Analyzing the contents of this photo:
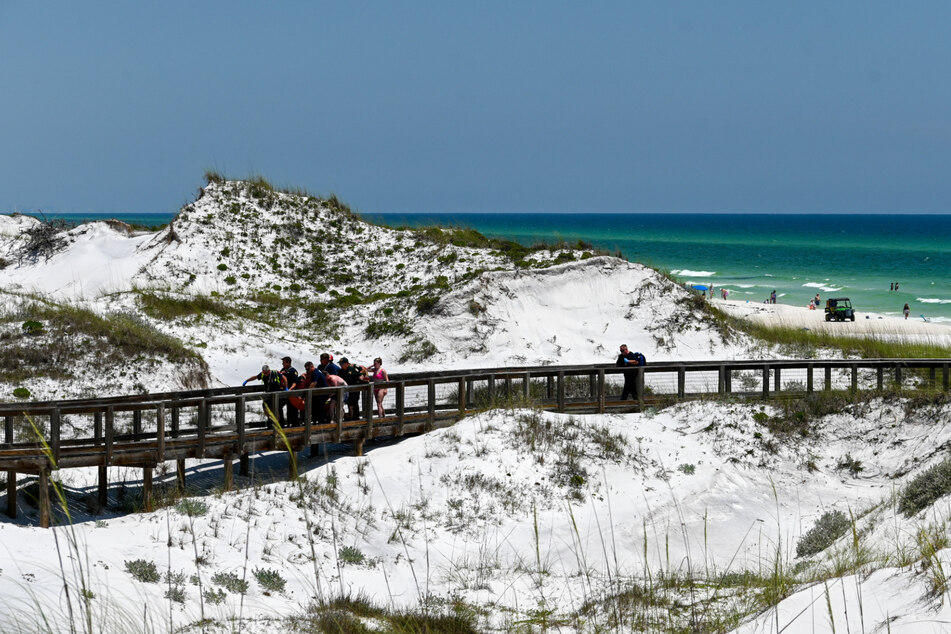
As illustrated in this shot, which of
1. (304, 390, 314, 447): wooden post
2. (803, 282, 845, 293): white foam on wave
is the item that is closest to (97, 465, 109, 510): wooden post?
(304, 390, 314, 447): wooden post

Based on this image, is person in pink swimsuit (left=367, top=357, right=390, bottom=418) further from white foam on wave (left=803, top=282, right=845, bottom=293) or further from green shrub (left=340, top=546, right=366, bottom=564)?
white foam on wave (left=803, top=282, right=845, bottom=293)

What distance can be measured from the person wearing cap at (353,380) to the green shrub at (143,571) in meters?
8.00

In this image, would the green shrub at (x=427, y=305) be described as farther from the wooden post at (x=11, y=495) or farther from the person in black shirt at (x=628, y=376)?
the wooden post at (x=11, y=495)

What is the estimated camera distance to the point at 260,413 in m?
21.8

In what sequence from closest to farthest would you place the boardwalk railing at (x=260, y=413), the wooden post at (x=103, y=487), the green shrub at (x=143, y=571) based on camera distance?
the green shrub at (x=143, y=571) → the boardwalk railing at (x=260, y=413) → the wooden post at (x=103, y=487)

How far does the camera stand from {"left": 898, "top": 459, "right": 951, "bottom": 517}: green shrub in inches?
516

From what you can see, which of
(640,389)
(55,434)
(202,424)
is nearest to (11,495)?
(55,434)

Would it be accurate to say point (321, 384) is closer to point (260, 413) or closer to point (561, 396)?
point (260, 413)

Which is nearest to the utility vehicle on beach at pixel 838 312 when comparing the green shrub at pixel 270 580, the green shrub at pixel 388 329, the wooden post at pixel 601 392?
the green shrub at pixel 388 329

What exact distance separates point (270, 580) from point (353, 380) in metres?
8.28

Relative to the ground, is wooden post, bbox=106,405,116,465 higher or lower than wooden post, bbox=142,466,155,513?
higher

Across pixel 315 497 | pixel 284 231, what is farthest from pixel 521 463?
pixel 284 231

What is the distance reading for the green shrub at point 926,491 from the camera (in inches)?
516

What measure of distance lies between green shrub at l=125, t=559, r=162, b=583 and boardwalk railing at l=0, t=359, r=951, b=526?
1.82m
